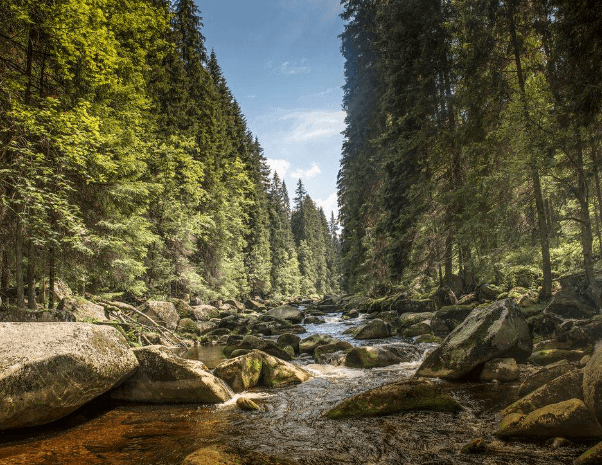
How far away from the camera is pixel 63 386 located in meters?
5.27

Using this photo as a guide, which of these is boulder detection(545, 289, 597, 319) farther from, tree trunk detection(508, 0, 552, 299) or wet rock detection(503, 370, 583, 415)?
wet rock detection(503, 370, 583, 415)

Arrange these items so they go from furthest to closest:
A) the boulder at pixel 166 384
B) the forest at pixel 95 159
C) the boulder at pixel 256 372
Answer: the forest at pixel 95 159 < the boulder at pixel 256 372 < the boulder at pixel 166 384

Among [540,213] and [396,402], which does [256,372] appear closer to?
[396,402]

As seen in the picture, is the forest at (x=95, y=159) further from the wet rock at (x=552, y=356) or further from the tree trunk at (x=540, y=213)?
the tree trunk at (x=540, y=213)

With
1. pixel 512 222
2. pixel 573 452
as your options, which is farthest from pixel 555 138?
pixel 573 452

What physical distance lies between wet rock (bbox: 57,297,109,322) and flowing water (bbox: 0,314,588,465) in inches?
172

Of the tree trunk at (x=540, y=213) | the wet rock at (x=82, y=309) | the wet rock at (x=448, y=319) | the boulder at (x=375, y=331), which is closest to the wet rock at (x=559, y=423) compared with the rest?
the tree trunk at (x=540, y=213)

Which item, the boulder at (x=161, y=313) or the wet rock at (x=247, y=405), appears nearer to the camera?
the wet rock at (x=247, y=405)

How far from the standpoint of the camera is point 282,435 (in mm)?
5020

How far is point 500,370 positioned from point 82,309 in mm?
11596

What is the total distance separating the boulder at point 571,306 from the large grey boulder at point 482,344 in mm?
2531

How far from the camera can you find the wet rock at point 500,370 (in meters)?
6.81

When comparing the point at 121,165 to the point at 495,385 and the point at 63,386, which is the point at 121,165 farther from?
the point at 495,385

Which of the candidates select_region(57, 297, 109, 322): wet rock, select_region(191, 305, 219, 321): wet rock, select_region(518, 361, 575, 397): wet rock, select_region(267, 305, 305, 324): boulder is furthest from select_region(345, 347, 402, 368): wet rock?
select_region(267, 305, 305, 324): boulder
